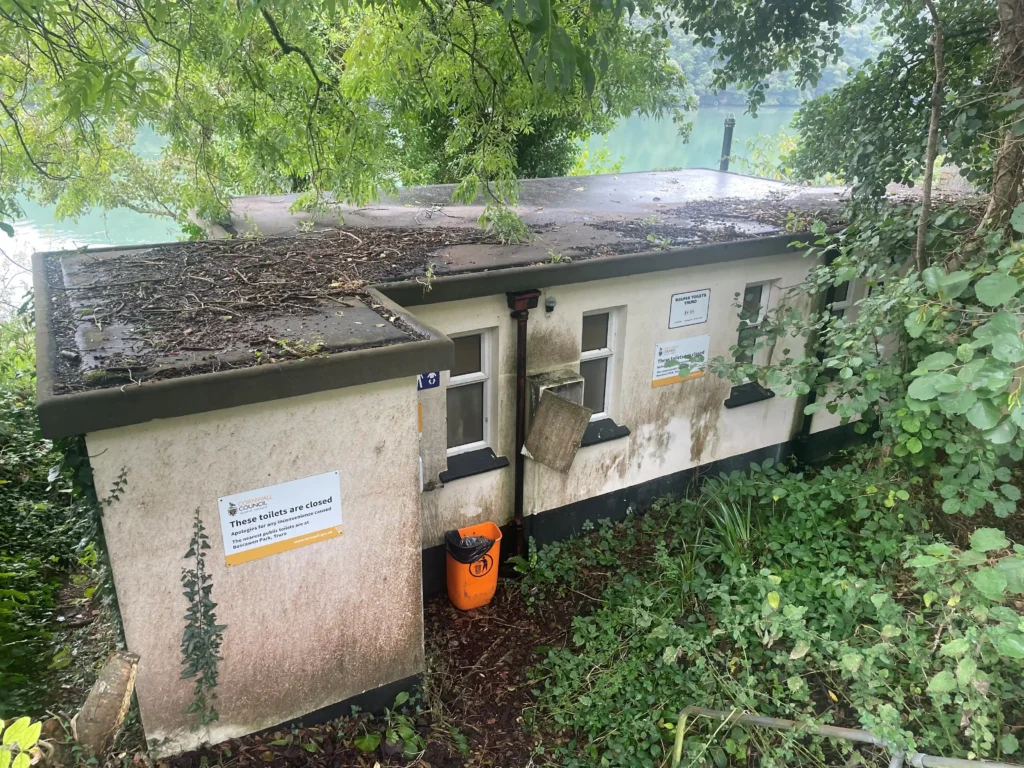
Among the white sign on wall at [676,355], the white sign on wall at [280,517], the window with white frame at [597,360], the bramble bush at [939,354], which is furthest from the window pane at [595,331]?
A: the white sign on wall at [280,517]

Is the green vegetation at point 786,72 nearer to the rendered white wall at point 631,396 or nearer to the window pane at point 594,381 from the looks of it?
the rendered white wall at point 631,396

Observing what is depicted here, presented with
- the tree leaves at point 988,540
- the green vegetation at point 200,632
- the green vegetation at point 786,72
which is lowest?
the green vegetation at point 200,632

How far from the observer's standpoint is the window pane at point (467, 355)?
581cm

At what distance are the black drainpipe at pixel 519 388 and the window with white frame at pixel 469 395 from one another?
28 centimetres

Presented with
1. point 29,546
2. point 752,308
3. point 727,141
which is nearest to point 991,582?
point 752,308

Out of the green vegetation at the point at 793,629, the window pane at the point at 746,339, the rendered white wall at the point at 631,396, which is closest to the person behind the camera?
the green vegetation at the point at 793,629

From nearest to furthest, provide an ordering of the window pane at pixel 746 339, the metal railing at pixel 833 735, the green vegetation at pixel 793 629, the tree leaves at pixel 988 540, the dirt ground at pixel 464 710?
the metal railing at pixel 833 735
the tree leaves at pixel 988 540
the green vegetation at pixel 793 629
the dirt ground at pixel 464 710
the window pane at pixel 746 339

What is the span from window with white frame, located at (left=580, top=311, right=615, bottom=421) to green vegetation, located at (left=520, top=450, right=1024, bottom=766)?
1389 mm

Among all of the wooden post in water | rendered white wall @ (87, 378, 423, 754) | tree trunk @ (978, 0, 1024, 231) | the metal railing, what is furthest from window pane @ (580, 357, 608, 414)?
the wooden post in water

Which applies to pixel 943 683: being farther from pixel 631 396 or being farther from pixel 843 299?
pixel 843 299

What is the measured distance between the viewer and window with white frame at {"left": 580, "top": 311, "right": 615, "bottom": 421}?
21.3 feet

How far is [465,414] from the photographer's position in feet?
19.9

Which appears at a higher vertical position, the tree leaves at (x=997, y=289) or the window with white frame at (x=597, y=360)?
the tree leaves at (x=997, y=289)

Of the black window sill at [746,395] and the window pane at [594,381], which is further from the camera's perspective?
the black window sill at [746,395]
